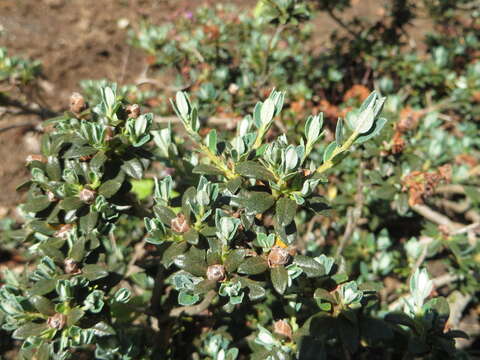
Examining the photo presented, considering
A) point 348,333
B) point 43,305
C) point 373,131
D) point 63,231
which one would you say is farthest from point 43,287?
point 373,131

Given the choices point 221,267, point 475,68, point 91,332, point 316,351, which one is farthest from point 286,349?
point 475,68

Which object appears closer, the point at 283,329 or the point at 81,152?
the point at 81,152

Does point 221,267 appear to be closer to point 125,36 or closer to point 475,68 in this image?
point 475,68

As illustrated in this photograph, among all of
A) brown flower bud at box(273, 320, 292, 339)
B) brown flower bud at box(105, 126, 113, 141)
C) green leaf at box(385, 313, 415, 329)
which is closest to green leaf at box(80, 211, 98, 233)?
brown flower bud at box(105, 126, 113, 141)

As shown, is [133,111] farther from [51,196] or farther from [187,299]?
[187,299]

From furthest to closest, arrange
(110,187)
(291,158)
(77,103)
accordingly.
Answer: (77,103), (110,187), (291,158)

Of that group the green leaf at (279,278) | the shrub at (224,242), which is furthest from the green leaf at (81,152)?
the green leaf at (279,278)
